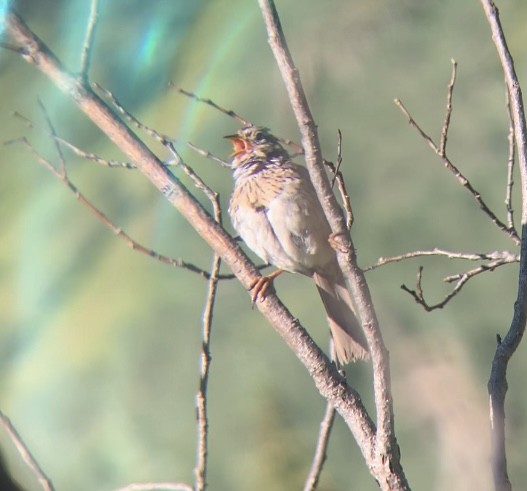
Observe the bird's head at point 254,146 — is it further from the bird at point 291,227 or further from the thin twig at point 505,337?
the thin twig at point 505,337

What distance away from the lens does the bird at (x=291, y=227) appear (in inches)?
113

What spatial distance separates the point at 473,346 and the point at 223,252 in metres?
3.05

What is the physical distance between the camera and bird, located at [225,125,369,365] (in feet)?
9.42

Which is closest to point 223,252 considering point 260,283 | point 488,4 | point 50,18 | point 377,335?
point 260,283

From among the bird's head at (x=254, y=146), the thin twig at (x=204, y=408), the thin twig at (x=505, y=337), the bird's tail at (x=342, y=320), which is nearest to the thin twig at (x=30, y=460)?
the thin twig at (x=204, y=408)

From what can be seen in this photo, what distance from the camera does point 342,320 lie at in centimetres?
294

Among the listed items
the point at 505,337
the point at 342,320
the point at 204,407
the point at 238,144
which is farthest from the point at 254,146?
the point at 505,337

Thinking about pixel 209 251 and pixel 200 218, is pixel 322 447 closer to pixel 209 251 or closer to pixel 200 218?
pixel 200 218

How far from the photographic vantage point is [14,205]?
5.06m

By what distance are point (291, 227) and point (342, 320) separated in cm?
36

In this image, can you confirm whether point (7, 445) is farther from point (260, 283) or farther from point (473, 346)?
point (260, 283)

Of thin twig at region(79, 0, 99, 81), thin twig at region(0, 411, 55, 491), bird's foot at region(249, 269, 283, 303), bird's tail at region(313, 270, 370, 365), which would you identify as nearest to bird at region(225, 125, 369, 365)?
bird's tail at region(313, 270, 370, 365)

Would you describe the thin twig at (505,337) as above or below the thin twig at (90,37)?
below

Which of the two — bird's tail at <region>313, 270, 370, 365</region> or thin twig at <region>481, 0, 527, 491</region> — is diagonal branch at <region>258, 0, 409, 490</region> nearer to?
thin twig at <region>481, 0, 527, 491</region>
